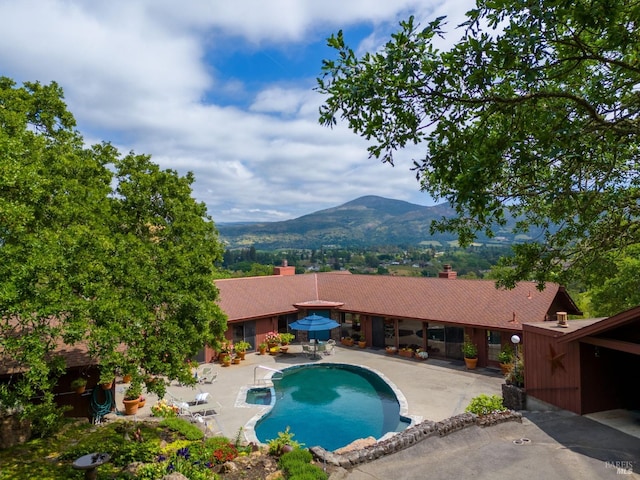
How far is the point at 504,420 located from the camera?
1152cm

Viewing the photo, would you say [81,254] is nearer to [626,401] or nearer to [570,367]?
[570,367]

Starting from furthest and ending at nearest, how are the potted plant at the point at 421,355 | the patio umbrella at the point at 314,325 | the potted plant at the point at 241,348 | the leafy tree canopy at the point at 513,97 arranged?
the patio umbrella at the point at 314,325, the potted plant at the point at 241,348, the potted plant at the point at 421,355, the leafy tree canopy at the point at 513,97

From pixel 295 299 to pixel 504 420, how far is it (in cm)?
1777

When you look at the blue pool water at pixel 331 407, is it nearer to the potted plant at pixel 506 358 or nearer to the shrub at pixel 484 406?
the shrub at pixel 484 406

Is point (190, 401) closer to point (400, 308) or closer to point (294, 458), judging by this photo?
point (294, 458)

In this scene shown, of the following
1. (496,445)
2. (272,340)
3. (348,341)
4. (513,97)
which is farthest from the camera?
(348,341)

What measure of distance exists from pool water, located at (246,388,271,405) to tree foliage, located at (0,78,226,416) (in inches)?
164

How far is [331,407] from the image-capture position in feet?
53.7

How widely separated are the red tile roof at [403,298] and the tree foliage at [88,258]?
438 inches

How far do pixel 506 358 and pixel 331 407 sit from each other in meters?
9.12

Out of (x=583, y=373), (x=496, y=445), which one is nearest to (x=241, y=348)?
(x=496, y=445)

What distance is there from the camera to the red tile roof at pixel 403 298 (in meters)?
20.1

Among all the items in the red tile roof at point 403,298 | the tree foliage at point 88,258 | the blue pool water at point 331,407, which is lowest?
the blue pool water at point 331,407

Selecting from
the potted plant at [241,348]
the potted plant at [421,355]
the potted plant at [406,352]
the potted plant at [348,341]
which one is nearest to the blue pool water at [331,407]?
the potted plant at [241,348]
